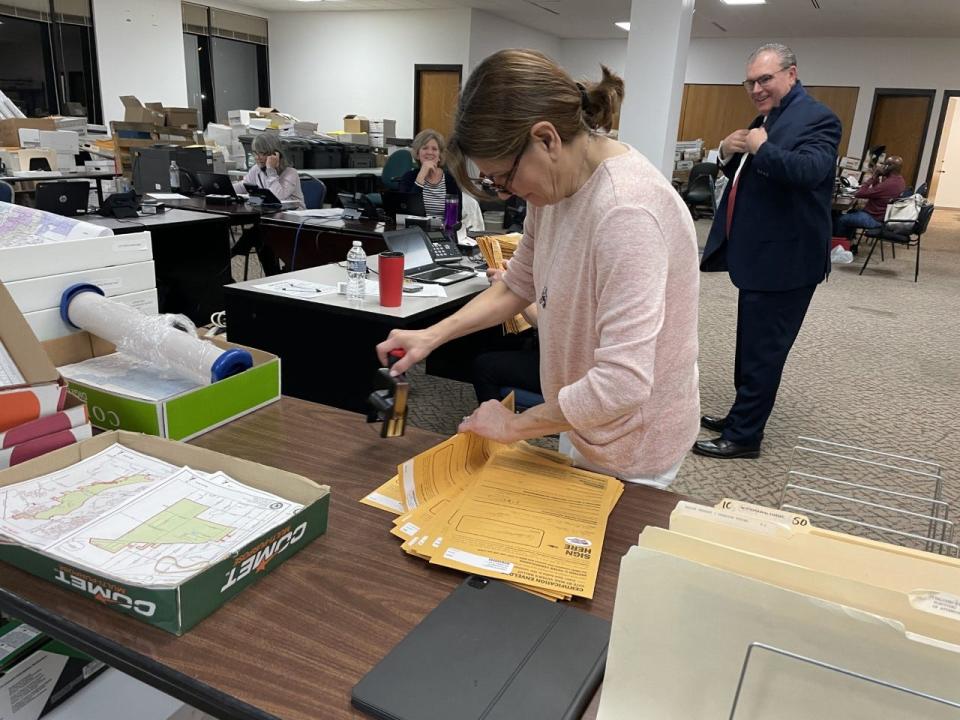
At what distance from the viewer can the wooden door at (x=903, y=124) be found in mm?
11320

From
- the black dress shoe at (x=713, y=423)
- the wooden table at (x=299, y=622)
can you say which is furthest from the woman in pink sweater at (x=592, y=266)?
the black dress shoe at (x=713, y=423)

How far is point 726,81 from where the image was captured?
12555 millimetres

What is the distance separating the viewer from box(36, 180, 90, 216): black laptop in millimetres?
3666

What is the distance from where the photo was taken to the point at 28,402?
1.07 meters

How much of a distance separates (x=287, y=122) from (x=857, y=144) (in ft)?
31.1

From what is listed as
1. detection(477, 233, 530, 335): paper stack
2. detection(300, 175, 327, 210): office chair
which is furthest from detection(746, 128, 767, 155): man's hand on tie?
detection(300, 175, 327, 210): office chair

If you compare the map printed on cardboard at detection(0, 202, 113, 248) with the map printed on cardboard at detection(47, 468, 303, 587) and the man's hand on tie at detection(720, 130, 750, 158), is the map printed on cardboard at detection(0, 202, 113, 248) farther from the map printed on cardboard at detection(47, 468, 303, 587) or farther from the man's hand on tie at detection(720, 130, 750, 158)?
the man's hand on tie at detection(720, 130, 750, 158)

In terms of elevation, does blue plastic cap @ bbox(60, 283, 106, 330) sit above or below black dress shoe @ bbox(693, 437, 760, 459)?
above

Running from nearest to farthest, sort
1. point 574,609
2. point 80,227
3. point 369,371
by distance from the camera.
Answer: point 574,609, point 80,227, point 369,371

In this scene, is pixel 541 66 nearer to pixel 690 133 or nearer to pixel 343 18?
pixel 343 18

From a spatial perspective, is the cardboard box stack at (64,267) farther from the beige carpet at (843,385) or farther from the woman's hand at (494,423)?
the beige carpet at (843,385)

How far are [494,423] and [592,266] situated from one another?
0.30m

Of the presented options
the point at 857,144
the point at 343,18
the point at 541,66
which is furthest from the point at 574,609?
the point at 857,144

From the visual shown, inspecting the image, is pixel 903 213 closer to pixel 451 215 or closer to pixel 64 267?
pixel 451 215
